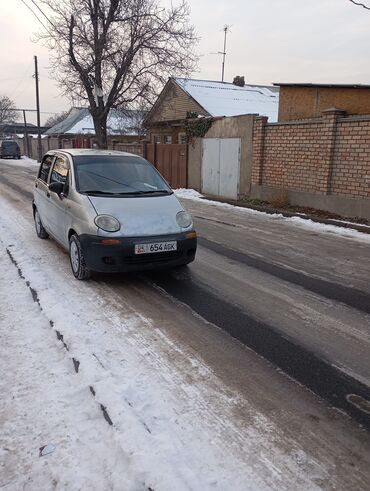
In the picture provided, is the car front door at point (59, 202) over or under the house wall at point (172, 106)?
under

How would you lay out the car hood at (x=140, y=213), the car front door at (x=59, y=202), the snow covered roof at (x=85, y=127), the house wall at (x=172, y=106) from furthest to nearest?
the snow covered roof at (x=85, y=127) < the house wall at (x=172, y=106) < the car front door at (x=59, y=202) < the car hood at (x=140, y=213)

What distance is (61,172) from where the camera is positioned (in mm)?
6477

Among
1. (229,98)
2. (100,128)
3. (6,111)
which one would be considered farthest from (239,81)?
(6,111)

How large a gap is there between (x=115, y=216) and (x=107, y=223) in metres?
0.14

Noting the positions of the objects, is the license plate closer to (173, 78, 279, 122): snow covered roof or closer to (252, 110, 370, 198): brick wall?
(252, 110, 370, 198): brick wall

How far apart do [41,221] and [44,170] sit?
899mm

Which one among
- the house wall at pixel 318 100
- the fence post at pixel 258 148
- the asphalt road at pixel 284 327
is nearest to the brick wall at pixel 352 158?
the asphalt road at pixel 284 327

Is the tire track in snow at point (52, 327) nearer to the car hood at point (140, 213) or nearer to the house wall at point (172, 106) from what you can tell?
the car hood at point (140, 213)

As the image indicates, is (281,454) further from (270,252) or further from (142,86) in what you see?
(142,86)

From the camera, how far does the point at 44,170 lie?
755cm

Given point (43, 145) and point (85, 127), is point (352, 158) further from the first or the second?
point (85, 127)

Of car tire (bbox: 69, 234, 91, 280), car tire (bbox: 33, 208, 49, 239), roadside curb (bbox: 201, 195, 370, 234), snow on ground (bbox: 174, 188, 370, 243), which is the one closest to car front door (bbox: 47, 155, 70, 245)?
car tire (bbox: 69, 234, 91, 280)

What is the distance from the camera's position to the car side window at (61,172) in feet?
20.0

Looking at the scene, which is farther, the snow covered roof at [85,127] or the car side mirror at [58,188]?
the snow covered roof at [85,127]
